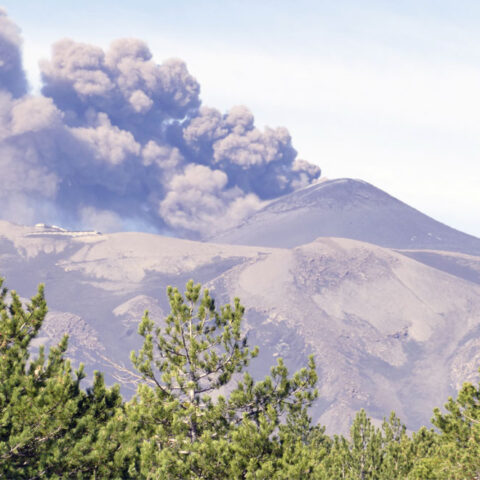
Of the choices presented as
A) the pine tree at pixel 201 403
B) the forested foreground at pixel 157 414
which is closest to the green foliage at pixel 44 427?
the forested foreground at pixel 157 414

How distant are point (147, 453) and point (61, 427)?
2.51 metres

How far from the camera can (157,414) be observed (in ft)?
67.8

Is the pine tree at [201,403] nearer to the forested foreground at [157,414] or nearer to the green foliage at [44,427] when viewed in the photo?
the forested foreground at [157,414]

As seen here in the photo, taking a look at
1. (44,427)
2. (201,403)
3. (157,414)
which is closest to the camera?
(44,427)

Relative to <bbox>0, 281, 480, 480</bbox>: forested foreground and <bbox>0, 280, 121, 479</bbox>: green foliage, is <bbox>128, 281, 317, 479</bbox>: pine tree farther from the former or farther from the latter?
<bbox>0, 280, 121, 479</bbox>: green foliage

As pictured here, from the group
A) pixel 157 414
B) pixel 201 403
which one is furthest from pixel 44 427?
pixel 201 403

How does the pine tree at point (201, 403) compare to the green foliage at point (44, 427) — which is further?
the pine tree at point (201, 403)

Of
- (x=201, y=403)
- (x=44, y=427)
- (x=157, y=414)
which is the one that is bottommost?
(x=44, y=427)

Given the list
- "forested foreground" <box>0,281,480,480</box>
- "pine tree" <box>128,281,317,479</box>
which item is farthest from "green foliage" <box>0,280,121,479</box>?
"pine tree" <box>128,281,317,479</box>

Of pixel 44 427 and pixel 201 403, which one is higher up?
pixel 201 403

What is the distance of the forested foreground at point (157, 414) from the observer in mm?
18531

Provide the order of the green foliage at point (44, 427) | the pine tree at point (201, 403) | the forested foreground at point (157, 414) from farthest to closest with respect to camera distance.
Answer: the pine tree at point (201, 403), the forested foreground at point (157, 414), the green foliage at point (44, 427)

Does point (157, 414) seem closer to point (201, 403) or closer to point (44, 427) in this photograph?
point (201, 403)

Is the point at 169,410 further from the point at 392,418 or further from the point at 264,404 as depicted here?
the point at 392,418
